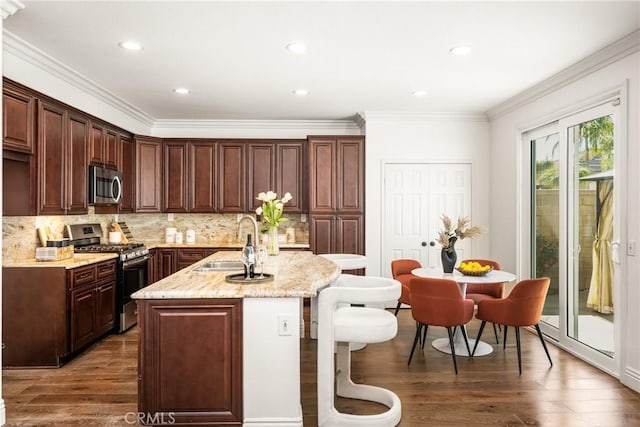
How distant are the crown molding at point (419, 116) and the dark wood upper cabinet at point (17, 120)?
3.87m

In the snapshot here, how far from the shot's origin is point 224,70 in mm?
4367

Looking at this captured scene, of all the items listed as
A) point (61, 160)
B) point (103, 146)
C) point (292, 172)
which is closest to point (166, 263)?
point (103, 146)

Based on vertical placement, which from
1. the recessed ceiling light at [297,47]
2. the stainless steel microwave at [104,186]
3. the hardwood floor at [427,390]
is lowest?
the hardwood floor at [427,390]

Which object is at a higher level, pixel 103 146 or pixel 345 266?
pixel 103 146

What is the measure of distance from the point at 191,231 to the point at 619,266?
5203mm

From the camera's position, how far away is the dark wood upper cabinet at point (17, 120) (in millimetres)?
3482

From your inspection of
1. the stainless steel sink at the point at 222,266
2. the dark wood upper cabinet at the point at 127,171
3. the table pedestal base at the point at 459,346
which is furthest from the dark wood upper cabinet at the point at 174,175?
the table pedestal base at the point at 459,346

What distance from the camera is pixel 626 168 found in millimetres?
3590

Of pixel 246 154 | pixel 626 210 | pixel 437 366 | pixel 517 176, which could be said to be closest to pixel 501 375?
pixel 437 366

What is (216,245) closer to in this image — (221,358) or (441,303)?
(441,303)

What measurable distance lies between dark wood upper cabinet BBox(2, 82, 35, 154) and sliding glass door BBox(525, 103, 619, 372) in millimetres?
4805

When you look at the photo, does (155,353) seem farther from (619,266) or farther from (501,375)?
(619,266)

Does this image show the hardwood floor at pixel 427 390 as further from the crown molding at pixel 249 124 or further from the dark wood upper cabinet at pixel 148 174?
the crown molding at pixel 249 124

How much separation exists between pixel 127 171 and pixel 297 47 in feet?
10.9
